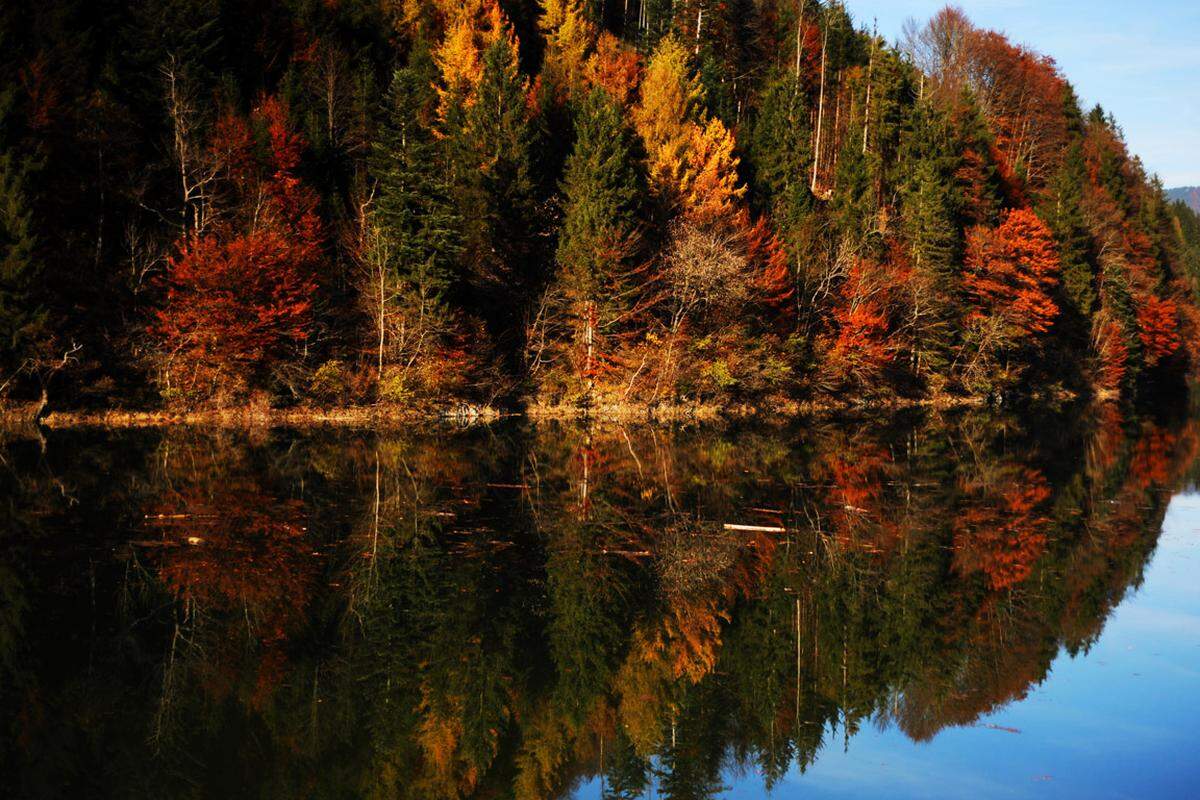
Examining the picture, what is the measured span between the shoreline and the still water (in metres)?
11.8

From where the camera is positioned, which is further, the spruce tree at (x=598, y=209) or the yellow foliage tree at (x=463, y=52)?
the yellow foliage tree at (x=463, y=52)

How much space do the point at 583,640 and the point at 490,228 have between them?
1282 inches

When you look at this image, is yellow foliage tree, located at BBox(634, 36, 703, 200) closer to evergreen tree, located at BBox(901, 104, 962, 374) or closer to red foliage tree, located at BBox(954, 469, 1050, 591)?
evergreen tree, located at BBox(901, 104, 962, 374)

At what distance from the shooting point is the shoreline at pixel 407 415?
106 ft

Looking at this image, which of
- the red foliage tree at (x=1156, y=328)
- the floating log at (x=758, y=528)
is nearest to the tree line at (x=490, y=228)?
the red foliage tree at (x=1156, y=328)

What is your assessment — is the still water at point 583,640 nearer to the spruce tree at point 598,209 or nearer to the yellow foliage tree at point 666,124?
the spruce tree at point 598,209

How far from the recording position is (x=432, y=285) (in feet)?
124

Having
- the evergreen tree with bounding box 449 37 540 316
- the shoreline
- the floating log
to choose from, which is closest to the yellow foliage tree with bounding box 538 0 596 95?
the evergreen tree with bounding box 449 37 540 316

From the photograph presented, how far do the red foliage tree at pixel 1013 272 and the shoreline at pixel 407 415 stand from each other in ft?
37.1

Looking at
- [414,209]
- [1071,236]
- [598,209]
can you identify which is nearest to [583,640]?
[414,209]

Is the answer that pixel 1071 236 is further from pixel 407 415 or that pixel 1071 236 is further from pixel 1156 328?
pixel 407 415

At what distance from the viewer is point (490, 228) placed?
41.6 meters

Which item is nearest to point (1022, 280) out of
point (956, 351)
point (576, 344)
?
point (956, 351)

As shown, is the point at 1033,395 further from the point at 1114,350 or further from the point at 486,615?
the point at 486,615
